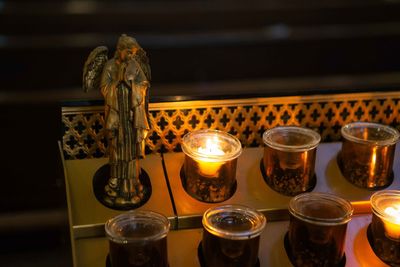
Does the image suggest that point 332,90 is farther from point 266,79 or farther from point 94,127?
point 266,79

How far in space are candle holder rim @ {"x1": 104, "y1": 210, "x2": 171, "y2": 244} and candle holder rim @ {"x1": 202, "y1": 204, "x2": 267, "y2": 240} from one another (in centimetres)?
6

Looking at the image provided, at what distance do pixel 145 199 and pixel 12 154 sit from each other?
839mm

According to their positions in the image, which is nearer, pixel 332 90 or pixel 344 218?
pixel 344 218

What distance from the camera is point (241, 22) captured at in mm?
2236

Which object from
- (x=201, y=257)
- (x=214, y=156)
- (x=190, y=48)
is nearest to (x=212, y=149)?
(x=214, y=156)

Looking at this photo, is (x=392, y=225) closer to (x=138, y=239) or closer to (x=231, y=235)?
(x=231, y=235)

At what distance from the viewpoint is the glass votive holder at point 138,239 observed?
93cm

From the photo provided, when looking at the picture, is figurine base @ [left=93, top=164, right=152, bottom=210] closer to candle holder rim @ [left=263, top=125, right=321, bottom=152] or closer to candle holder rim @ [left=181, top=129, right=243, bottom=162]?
candle holder rim @ [left=181, top=129, right=243, bottom=162]

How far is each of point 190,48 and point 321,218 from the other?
1239mm

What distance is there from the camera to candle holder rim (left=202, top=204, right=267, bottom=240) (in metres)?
0.95

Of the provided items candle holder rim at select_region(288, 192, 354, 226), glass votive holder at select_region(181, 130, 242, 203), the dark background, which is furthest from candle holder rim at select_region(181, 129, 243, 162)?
the dark background

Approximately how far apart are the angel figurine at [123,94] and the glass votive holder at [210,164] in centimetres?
8

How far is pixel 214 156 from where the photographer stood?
3.43 ft

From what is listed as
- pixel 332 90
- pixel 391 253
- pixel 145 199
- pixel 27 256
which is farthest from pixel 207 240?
pixel 27 256
